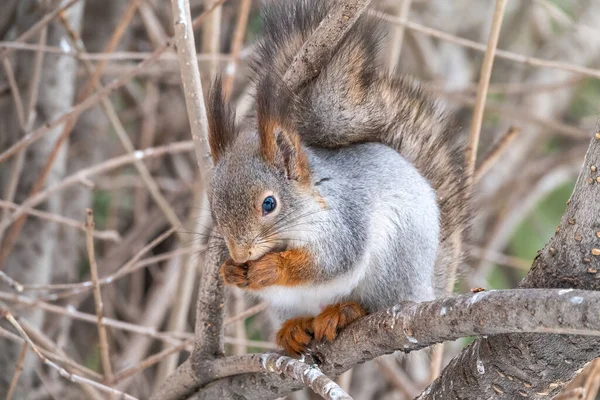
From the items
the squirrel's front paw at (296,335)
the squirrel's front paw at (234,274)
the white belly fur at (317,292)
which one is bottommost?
the squirrel's front paw at (296,335)

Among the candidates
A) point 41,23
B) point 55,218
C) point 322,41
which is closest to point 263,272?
point 322,41

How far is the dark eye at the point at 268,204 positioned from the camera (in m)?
1.27

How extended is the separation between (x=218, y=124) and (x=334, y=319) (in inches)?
14.5

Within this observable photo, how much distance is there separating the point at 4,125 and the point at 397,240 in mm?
1162

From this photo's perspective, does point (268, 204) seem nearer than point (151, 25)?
Yes

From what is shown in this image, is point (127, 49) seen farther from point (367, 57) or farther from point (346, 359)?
point (346, 359)

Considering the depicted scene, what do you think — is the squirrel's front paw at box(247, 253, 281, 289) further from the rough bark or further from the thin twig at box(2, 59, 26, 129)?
the thin twig at box(2, 59, 26, 129)

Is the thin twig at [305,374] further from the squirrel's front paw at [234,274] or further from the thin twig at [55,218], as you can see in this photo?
the thin twig at [55,218]

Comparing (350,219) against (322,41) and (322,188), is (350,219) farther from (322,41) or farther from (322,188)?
(322,41)

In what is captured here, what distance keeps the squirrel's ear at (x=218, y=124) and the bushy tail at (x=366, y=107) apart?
9 cm

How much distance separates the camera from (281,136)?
131cm

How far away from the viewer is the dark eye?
1271 mm

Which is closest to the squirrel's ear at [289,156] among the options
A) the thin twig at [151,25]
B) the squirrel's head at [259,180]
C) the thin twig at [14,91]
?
the squirrel's head at [259,180]

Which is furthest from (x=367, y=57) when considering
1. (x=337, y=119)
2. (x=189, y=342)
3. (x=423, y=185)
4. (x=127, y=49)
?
(x=127, y=49)
